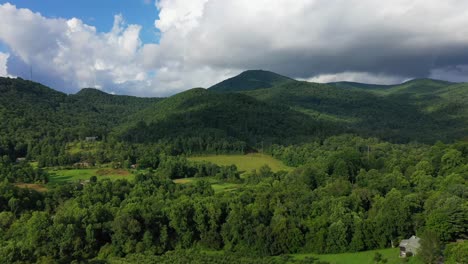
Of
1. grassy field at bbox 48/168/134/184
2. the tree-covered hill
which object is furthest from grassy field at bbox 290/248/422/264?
the tree-covered hill

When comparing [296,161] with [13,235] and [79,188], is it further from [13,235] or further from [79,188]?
[13,235]

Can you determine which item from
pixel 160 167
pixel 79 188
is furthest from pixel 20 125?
pixel 79 188

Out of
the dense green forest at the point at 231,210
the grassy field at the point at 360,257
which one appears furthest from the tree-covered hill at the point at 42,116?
the grassy field at the point at 360,257

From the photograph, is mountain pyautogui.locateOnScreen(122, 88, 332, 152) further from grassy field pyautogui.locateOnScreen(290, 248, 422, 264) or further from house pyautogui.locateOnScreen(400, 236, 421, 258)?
house pyautogui.locateOnScreen(400, 236, 421, 258)

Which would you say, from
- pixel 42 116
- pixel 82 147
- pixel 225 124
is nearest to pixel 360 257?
pixel 82 147

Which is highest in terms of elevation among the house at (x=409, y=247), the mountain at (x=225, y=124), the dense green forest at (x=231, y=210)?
the mountain at (x=225, y=124)

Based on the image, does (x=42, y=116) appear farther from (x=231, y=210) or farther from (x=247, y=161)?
(x=231, y=210)

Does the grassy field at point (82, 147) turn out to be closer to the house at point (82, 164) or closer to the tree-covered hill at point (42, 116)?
the tree-covered hill at point (42, 116)
